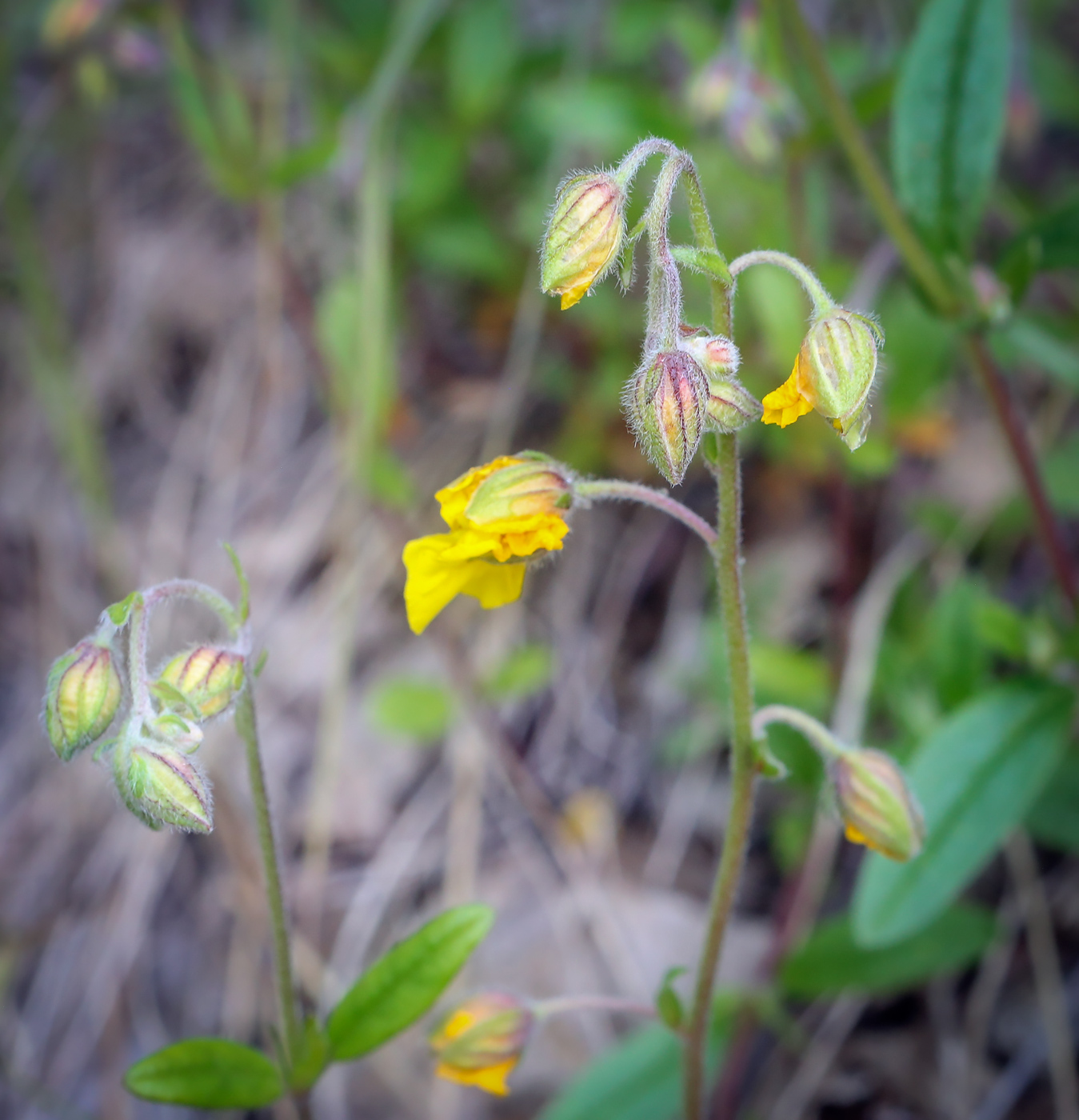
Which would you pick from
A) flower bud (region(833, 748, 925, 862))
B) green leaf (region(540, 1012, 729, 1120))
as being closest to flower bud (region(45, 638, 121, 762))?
flower bud (region(833, 748, 925, 862))

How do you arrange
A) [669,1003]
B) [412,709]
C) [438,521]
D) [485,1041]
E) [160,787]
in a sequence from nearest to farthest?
1. [160,787]
2. [669,1003]
3. [485,1041]
4. [412,709]
5. [438,521]

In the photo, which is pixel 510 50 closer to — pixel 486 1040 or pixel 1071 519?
pixel 1071 519

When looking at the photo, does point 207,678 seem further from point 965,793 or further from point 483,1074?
point 965,793

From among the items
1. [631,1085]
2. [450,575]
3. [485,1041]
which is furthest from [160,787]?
[631,1085]

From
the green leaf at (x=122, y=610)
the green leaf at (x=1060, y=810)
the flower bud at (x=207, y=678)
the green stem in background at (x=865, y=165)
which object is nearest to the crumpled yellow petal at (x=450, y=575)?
the flower bud at (x=207, y=678)

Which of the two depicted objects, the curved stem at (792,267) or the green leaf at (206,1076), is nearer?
the curved stem at (792,267)

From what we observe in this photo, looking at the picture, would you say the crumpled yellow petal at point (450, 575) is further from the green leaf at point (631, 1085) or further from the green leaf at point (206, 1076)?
the green leaf at point (631, 1085)
